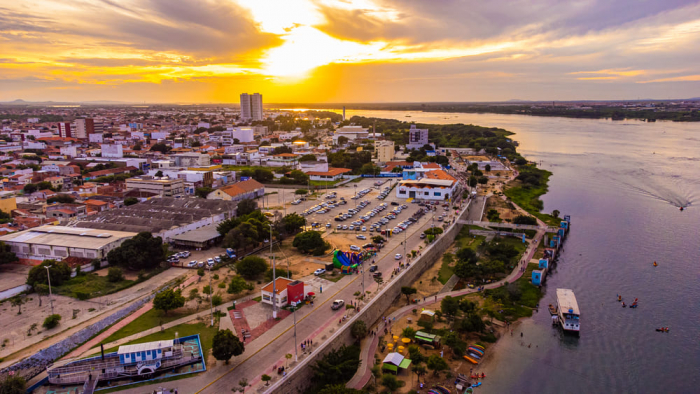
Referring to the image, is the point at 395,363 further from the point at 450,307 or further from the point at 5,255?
the point at 5,255

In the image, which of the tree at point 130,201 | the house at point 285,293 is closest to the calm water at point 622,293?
the house at point 285,293

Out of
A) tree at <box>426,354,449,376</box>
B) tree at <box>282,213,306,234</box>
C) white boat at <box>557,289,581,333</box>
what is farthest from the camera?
tree at <box>282,213,306,234</box>

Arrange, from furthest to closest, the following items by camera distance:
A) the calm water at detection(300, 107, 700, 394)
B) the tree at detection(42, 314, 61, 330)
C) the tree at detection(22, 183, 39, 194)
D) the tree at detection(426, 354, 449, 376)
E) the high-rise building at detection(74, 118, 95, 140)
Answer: the high-rise building at detection(74, 118, 95, 140)
the tree at detection(22, 183, 39, 194)
the calm water at detection(300, 107, 700, 394)
the tree at detection(42, 314, 61, 330)
the tree at detection(426, 354, 449, 376)

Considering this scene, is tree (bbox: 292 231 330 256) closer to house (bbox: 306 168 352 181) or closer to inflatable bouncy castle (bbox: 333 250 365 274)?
inflatable bouncy castle (bbox: 333 250 365 274)

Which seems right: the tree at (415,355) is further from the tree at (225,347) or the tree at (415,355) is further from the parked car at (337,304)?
the tree at (225,347)

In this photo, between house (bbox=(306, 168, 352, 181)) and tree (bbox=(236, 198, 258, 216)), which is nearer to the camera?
tree (bbox=(236, 198, 258, 216))

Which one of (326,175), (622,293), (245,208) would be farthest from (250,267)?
(326,175)

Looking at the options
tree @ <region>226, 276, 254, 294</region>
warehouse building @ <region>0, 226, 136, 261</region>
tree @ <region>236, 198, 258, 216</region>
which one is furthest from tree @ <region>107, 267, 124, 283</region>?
tree @ <region>236, 198, 258, 216</region>
